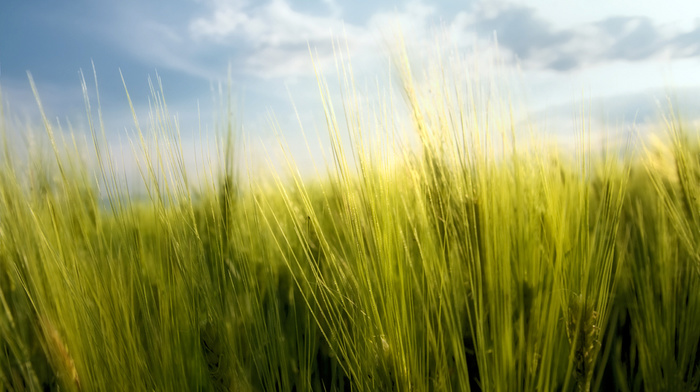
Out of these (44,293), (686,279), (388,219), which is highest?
(388,219)

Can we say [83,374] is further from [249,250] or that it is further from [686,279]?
[686,279]

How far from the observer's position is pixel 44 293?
120 cm

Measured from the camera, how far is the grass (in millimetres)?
850

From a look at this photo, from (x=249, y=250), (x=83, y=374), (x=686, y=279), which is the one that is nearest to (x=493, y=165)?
(x=249, y=250)

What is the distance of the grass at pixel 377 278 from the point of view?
2.79 ft

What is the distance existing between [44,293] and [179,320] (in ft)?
1.18

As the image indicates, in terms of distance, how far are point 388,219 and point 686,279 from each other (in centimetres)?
100

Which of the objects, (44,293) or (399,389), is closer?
(399,389)

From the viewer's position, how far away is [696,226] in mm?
1257

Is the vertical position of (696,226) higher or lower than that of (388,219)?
→ lower

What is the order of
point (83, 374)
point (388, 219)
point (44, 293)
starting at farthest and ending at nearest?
point (44, 293), point (83, 374), point (388, 219)

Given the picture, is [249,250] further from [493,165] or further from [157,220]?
[493,165]

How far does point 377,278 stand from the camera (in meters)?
0.82

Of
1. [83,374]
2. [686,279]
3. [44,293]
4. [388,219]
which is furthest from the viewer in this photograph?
[686,279]
